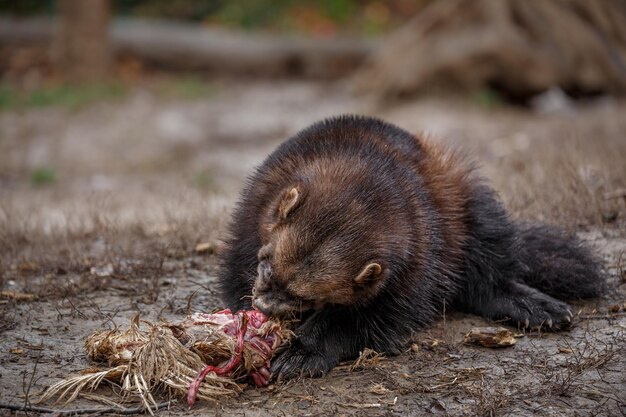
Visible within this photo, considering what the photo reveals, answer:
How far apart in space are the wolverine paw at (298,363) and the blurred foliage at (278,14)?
54.1ft

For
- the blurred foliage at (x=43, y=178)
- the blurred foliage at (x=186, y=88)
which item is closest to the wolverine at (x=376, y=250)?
the blurred foliage at (x=43, y=178)

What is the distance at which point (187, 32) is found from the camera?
1842cm

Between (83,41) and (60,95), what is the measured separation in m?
1.36

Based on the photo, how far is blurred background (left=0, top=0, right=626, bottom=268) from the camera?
719cm

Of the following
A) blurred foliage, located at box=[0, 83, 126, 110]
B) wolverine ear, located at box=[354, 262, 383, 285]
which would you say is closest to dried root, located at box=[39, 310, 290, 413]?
wolverine ear, located at box=[354, 262, 383, 285]

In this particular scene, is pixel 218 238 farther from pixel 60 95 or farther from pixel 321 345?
pixel 60 95

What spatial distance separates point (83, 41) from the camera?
51.5ft

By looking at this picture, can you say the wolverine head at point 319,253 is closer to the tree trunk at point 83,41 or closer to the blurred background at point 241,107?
the blurred background at point 241,107

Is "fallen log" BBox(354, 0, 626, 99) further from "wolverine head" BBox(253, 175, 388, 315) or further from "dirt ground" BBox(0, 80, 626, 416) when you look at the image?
"wolverine head" BBox(253, 175, 388, 315)

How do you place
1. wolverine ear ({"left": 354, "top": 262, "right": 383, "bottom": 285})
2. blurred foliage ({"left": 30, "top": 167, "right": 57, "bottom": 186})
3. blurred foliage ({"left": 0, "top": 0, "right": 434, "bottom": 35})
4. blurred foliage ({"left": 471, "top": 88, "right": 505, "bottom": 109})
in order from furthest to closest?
1. blurred foliage ({"left": 0, "top": 0, "right": 434, "bottom": 35})
2. blurred foliage ({"left": 471, "top": 88, "right": 505, "bottom": 109})
3. blurred foliage ({"left": 30, "top": 167, "right": 57, "bottom": 186})
4. wolverine ear ({"left": 354, "top": 262, "right": 383, "bottom": 285})

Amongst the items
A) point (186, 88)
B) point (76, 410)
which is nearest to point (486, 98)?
point (186, 88)

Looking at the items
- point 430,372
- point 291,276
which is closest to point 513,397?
point 430,372

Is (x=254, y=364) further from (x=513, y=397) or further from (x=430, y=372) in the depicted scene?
(x=513, y=397)

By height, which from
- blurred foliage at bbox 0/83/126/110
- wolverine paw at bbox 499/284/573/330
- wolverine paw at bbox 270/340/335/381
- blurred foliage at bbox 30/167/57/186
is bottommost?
blurred foliage at bbox 30/167/57/186
